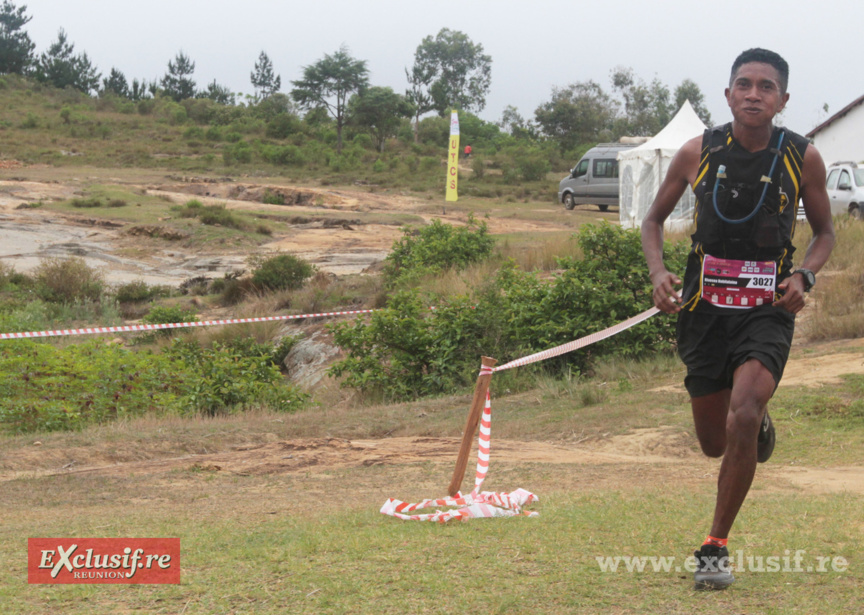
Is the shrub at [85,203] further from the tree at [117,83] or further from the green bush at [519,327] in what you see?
the tree at [117,83]

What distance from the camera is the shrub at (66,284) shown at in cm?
2048

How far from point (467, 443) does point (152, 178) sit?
40531 millimetres

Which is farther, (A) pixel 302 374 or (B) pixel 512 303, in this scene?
(A) pixel 302 374

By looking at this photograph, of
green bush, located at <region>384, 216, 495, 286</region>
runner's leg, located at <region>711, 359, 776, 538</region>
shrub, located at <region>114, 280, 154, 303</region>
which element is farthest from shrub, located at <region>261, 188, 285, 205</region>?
runner's leg, located at <region>711, 359, 776, 538</region>

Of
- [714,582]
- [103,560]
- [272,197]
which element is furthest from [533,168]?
[714,582]

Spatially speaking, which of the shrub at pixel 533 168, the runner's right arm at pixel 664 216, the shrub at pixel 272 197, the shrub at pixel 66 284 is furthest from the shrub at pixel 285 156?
the runner's right arm at pixel 664 216

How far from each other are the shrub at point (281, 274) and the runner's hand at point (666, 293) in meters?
17.3

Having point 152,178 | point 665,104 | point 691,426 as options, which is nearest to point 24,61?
point 152,178

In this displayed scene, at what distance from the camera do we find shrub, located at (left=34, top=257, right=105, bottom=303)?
20.5m

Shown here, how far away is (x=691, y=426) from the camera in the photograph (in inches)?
303

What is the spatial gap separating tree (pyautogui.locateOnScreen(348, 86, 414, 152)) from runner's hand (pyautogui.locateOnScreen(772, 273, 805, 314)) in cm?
5860

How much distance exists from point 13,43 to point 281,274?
7264 cm

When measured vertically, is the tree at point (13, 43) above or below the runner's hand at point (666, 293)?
above

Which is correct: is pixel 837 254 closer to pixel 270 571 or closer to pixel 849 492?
pixel 849 492
